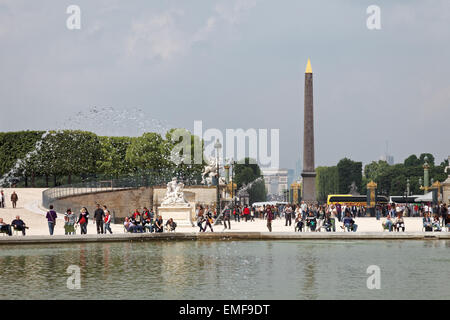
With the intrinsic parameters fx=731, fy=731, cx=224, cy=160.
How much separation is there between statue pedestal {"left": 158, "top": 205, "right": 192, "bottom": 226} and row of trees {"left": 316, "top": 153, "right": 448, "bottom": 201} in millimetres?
79234

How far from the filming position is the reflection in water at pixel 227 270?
14.3m

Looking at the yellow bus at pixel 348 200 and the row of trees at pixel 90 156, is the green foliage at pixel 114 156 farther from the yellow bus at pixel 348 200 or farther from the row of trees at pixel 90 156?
the yellow bus at pixel 348 200

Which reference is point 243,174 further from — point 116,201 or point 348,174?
point 116,201

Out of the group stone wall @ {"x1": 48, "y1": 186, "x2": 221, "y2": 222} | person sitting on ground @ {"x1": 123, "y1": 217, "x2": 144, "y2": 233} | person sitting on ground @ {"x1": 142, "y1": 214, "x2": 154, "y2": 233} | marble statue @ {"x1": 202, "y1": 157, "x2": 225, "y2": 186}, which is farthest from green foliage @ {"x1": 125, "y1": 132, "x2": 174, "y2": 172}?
person sitting on ground @ {"x1": 123, "y1": 217, "x2": 144, "y2": 233}

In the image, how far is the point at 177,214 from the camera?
37219 mm

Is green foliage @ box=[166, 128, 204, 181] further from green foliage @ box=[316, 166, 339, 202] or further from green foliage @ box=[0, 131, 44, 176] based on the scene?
green foliage @ box=[316, 166, 339, 202]

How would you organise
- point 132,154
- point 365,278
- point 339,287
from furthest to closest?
point 132,154
point 365,278
point 339,287

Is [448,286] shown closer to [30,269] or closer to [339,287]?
[339,287]

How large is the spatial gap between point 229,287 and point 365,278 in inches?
127

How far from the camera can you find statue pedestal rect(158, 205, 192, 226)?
37062 millimetres

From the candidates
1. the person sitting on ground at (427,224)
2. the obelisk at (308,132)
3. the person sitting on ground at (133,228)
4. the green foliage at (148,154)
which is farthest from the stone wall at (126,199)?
the person sitting on ground at (427,224)
